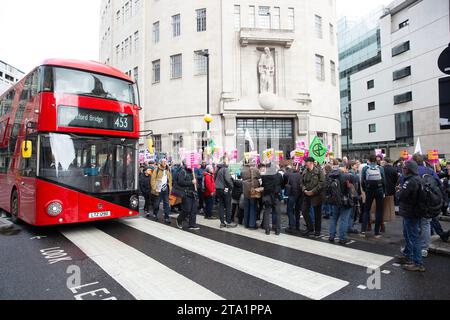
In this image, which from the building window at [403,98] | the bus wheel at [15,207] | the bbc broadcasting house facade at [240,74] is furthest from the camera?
the building window at [403,98]

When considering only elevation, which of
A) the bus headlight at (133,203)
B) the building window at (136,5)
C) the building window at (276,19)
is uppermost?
the building window at (136,5)

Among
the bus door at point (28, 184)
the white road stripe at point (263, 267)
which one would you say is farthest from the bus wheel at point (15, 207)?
the white road stripe at point (263, 267)

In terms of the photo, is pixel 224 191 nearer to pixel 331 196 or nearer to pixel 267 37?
Result: pixel 331 196

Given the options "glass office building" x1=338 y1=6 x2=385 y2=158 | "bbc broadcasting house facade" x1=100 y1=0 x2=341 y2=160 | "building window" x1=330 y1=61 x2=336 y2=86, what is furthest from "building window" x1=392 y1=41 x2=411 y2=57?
"bbc broadcasting house facade" x1=100 y1=0 x2=341 y2=160

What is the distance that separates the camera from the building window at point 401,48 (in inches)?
1576

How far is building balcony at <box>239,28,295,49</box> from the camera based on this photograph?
21.6 metres

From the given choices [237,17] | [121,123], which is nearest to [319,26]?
[237,17]

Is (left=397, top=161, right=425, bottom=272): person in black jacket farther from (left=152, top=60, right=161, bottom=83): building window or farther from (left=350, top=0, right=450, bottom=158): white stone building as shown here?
(left=350, top=0, right=450, bottom=158): white stone building

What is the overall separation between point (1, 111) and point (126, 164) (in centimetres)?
583

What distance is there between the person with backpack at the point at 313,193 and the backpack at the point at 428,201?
7.95 ft

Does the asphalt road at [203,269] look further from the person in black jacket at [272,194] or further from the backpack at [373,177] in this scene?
the backpack at [373,177]

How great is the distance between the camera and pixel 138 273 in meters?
4.56

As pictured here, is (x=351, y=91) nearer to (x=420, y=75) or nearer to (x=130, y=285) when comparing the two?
(x=420, y=75)

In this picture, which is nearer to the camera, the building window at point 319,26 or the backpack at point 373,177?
the backpack at point 373,177
